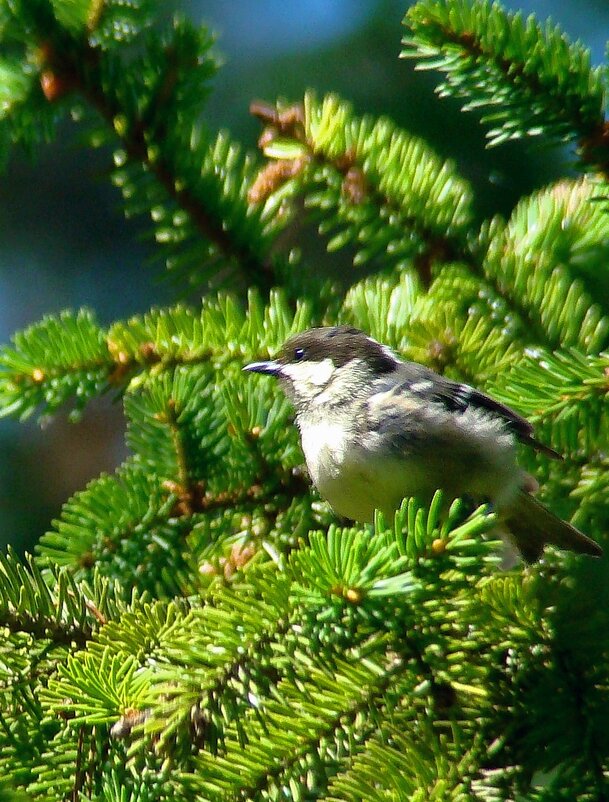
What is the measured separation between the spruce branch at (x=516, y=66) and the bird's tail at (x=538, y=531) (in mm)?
853

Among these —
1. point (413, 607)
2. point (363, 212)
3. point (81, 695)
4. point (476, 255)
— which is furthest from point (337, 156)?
point (81, 695)

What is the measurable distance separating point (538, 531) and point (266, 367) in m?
0.80

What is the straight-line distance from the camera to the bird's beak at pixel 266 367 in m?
2.44

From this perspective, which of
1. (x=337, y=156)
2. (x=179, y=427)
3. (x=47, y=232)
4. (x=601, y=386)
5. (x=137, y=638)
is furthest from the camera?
(x=47, y=232)

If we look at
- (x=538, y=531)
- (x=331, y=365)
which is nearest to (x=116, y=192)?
(x=331, y=365)

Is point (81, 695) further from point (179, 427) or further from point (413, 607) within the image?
point (179, 427)

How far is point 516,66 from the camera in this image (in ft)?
6.70

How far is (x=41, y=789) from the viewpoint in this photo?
1.66 metres

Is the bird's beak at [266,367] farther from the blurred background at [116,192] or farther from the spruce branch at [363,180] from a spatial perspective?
the blurred background at [116,192]

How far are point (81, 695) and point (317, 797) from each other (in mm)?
447

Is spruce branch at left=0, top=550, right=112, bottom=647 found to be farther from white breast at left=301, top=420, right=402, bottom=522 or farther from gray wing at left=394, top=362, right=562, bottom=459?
gray wing at left=394, top=362, right=562, bottom=459

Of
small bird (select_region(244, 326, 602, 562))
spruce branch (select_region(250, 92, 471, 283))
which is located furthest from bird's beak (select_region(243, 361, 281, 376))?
spruce branch (select_region(250, 92, 471, 283))

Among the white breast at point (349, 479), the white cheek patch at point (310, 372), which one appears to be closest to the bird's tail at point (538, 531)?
the white breast at point (349, 479)

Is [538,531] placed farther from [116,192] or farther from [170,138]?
[116,192]
